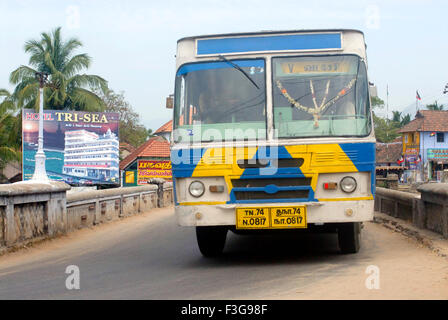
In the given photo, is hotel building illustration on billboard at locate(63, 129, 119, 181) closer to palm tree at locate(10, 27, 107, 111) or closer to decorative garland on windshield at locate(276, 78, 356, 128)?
palm tree at locate(10, 27, 107, 111)

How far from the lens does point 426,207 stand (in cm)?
1107

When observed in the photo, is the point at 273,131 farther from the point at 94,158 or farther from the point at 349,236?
the point at 94,158

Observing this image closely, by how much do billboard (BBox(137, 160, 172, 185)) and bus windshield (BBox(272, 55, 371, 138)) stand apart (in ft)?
136

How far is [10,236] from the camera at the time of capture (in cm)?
1062

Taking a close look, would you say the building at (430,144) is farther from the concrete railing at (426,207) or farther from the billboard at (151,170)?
the concrete railing at (426,207)

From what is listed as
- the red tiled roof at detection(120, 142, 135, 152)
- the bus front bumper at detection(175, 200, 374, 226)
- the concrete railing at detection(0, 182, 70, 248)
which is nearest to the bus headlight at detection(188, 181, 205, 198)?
the bus front bumper at detection(175, 200, 374, 226)

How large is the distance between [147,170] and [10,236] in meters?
39.3

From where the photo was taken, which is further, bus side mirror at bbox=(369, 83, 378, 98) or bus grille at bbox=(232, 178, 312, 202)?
bus side mirror at bbox=(369, 83, 378, 98)

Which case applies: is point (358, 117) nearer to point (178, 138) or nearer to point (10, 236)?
point (178, 138)

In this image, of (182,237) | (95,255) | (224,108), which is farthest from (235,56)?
(182,237)

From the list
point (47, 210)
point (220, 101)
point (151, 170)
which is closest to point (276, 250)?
point (220, 101)

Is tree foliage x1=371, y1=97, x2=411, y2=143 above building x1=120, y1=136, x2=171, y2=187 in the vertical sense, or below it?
above

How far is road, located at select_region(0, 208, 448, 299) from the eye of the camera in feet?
21.4

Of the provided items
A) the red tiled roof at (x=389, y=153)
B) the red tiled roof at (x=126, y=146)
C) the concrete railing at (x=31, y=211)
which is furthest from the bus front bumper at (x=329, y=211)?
the red tiled roof at (x=389, y=153)
